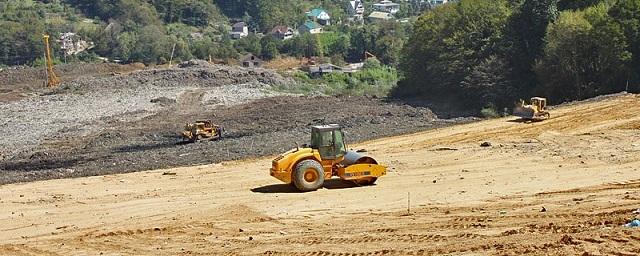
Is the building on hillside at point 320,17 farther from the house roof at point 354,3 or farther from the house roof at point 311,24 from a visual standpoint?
the house roof at point 354,3

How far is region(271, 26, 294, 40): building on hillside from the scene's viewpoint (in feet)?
337

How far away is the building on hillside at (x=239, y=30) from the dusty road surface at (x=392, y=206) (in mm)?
83091

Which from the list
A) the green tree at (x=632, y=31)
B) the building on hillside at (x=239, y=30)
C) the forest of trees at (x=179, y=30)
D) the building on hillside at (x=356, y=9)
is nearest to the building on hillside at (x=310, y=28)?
the forest of trees at (x=179, y=30)

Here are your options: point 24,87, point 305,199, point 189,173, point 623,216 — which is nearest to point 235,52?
point 24,87

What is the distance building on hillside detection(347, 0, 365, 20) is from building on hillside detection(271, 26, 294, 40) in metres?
22.1

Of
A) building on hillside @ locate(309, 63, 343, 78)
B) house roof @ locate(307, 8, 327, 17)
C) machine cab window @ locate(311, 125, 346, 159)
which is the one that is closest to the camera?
machine cab window @ locate(311, 125, 346, 159)

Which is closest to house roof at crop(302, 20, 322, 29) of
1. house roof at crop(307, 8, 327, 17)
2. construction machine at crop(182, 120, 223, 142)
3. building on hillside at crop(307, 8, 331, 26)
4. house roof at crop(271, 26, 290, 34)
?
house roof at crop(271, 26, 290, 34)

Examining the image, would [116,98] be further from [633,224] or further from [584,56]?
[633,224]

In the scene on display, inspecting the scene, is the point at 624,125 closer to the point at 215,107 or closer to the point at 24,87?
the point at 215,107

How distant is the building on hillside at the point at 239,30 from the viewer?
11011 centimetres

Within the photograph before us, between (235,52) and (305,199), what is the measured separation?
67.0 meters

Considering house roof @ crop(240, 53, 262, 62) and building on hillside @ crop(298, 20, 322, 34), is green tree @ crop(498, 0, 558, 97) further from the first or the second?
building on hillside @ crop(298, 20, 322, 34)

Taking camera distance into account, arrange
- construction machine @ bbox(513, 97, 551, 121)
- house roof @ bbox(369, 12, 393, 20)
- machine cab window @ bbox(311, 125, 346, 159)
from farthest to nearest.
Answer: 1. house roof @ bbox(369, 12, 393, 20)
2. construction machine @ bbox(513, 97, 551, 121)
3. machine cab window @ bbox(311, 125, 346, 159)

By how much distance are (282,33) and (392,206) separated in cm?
8599
